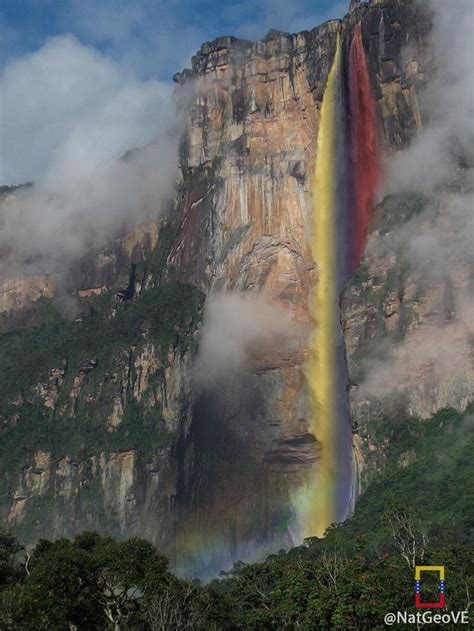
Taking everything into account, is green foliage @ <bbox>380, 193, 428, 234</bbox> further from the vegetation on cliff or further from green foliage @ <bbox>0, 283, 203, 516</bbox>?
the vegetation on cliff

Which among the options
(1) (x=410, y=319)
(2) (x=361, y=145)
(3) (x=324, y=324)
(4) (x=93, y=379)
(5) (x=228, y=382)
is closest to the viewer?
(1) (x=410, y=319)

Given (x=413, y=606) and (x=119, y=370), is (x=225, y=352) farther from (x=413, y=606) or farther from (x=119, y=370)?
(x=413, y=606)

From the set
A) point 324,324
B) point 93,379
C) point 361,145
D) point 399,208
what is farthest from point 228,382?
point 361,145

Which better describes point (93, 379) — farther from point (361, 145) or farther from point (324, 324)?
point (361, 145)

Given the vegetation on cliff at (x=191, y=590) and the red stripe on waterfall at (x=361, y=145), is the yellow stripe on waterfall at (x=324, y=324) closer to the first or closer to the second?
the red stripe on waterfall at (x=361, y=145)

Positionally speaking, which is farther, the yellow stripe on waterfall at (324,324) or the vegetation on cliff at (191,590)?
the yellow stripe on waterfall at (324,324)

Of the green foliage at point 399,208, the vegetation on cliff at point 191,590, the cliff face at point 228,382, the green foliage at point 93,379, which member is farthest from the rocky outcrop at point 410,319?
the vegetation on cliff at point 191,590
